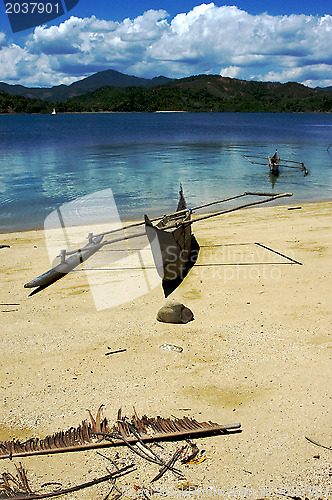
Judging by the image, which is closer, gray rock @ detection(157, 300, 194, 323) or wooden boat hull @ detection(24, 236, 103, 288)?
gray rock @ detection(157, 300, 194, 323)

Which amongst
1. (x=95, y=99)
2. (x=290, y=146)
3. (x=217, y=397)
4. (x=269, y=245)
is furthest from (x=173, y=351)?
(x=95, y=99)

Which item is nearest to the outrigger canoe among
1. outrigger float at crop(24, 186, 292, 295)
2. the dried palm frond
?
outrigger float at crop(24, 186, 292, 295)

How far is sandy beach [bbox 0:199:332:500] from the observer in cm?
409

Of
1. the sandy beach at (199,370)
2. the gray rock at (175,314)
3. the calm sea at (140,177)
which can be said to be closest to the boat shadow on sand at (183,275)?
the sandy beach at (199,370)

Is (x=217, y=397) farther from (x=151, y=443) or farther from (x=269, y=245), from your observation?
(x=269, y=245)

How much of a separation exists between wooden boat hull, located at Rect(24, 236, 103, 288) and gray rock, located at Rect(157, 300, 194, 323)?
313cm

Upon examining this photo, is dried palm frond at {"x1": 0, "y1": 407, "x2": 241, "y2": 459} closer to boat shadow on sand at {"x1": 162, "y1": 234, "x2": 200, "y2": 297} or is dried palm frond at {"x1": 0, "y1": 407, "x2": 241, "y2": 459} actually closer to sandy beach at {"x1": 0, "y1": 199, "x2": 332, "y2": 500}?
sandy beach at {"x1": 0, "y1": 199, "x2": 332, "y2": 500}

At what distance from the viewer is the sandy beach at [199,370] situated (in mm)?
4090

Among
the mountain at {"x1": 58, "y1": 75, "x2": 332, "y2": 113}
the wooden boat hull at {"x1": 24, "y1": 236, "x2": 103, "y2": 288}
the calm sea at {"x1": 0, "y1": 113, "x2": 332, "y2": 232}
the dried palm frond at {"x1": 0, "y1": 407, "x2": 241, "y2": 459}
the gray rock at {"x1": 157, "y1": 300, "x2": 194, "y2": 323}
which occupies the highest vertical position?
the mountain at {"x1": 58, "y1": 75, "x2": 332, "y2": 113}

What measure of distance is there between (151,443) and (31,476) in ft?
4.16

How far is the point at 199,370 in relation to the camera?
573cm

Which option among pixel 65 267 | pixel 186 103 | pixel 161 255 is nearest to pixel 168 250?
Result: pixel 161 255

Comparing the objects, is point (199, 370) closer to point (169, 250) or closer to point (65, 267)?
point (169, 250)

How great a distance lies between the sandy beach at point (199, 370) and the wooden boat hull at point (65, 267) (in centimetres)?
22
